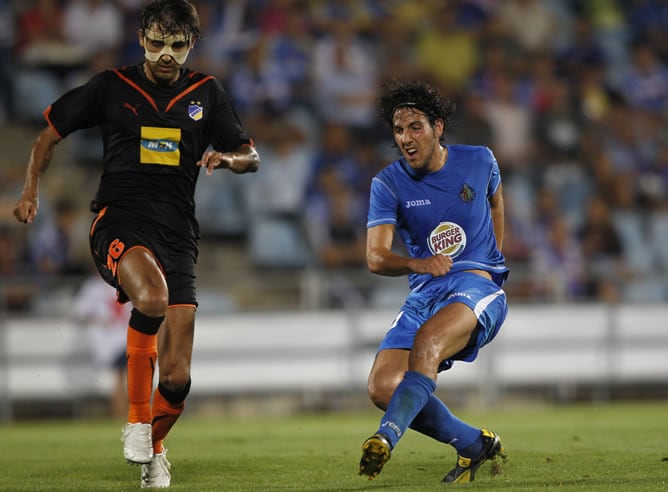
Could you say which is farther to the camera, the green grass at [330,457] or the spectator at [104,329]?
the spectator at [104,329]

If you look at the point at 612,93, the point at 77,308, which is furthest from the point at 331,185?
the point at 612,93

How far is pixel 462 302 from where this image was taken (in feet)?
22.4

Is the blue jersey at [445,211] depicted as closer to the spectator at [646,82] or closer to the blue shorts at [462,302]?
the blue shorts at [462,302]

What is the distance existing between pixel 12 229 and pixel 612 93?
33.6ft

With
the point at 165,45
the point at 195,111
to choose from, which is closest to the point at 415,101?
the point at 195,111

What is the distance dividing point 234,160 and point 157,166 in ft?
1.60

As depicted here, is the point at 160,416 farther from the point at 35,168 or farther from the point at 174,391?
the point at 35,168

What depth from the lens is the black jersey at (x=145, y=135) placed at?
23.2 ft

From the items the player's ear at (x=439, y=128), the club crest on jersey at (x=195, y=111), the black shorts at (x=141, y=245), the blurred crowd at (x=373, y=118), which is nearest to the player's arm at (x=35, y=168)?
the black shorts at (x=141, y=245)

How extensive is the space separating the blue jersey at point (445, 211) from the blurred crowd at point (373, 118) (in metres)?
7.82

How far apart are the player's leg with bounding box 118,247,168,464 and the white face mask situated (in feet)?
3.95

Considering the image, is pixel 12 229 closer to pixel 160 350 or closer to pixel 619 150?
pixel 160 350

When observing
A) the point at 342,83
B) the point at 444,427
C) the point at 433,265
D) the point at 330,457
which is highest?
the point at 342,83

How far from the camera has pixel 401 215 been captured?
7.20m
